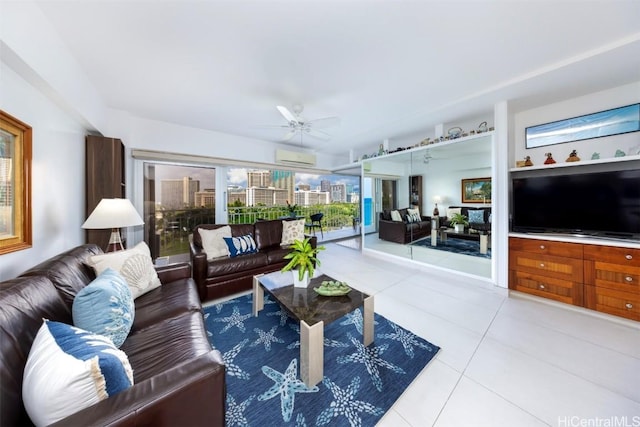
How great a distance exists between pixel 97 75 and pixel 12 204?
1605mm

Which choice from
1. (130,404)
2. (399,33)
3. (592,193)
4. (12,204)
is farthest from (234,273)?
(592,193)

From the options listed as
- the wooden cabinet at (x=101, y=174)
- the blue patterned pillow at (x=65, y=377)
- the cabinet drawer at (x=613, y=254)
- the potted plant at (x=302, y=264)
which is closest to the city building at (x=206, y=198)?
the wooden cabinet at (x=101, y=174)

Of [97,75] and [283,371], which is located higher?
[97,75]

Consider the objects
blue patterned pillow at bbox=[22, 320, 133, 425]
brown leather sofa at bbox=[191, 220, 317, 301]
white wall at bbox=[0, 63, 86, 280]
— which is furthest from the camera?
brown leather sofa at bbox=[191, 220, 317, 301]

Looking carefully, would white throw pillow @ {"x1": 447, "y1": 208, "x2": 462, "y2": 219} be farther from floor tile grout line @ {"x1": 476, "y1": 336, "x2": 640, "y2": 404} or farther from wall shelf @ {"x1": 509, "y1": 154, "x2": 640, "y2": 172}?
floor tile grout line @ {"x1": 476, "y1": 336, "x2": 640, "y2": 404}

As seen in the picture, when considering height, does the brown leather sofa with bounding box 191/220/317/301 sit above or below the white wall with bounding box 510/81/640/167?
below

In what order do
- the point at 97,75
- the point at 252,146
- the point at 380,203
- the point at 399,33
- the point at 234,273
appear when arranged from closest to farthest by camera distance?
the point at 399,33
the point at 97,75
the point at 234,273
the point at 252,146
the point at 380,203

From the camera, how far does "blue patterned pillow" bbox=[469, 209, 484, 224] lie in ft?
10.6

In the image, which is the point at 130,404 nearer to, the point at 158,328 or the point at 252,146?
the point at 158,328

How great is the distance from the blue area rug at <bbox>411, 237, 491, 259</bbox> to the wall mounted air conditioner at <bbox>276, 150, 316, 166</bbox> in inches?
114

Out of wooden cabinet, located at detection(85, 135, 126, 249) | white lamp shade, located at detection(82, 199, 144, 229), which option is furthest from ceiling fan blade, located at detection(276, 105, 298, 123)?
wooden cabinet, located at detection(85, 135, 126, 249)

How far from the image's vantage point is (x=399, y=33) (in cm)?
171

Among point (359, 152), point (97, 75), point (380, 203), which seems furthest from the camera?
point (359, 152)

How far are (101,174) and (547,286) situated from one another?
17.6 ft
